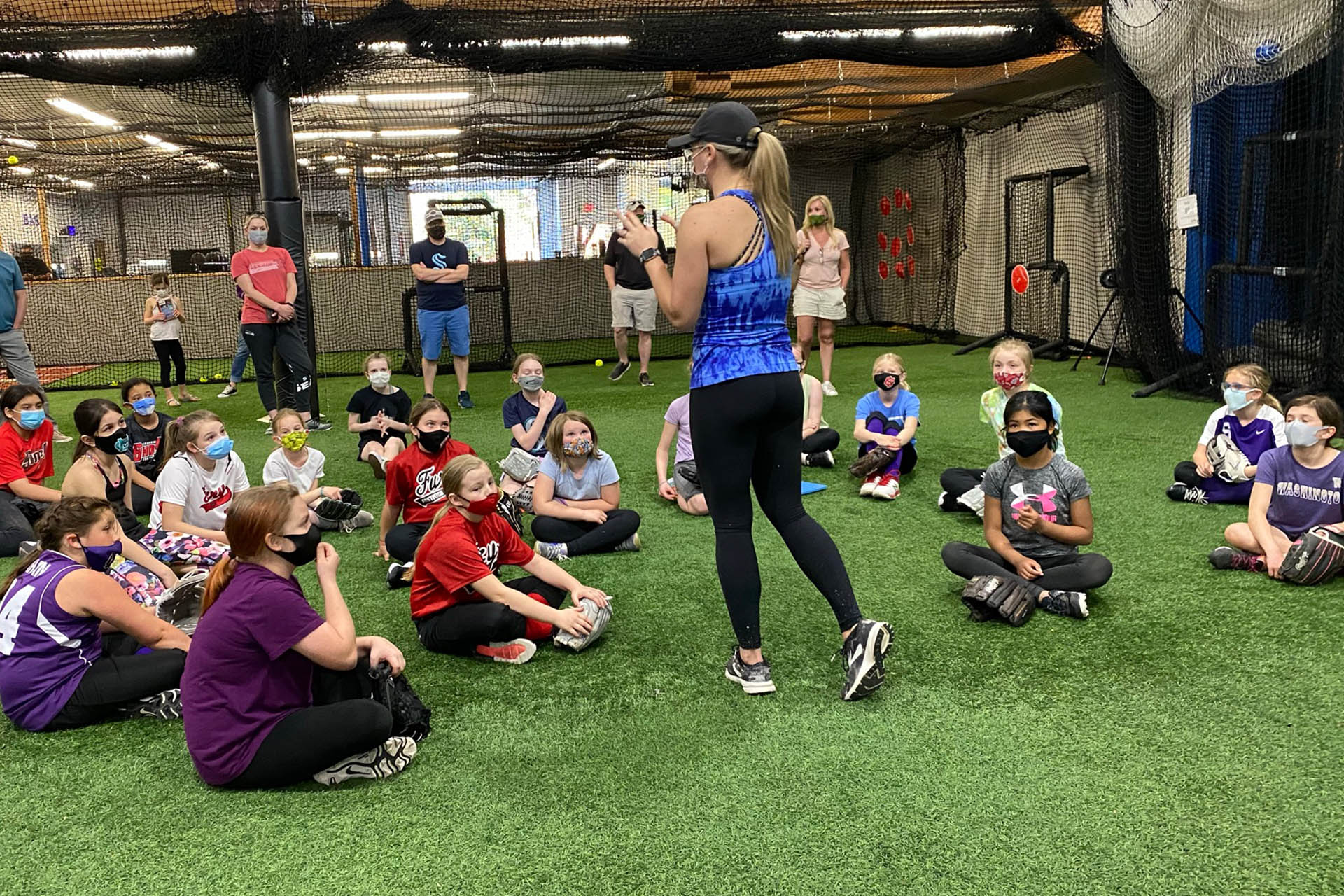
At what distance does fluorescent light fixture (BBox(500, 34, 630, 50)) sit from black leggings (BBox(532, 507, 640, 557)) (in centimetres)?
471

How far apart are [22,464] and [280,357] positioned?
316cm

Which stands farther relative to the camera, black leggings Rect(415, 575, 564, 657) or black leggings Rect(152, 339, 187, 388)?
black leggings Rect(152, 339, 187, 388)

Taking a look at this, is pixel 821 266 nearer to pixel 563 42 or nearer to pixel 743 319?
pixel 563 42

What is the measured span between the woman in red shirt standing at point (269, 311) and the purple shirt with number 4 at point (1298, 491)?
6.91 meters

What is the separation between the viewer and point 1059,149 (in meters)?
12.7

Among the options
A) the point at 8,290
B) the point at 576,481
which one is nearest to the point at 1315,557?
the point at 576,481

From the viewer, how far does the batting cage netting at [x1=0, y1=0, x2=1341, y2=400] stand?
26.3ft

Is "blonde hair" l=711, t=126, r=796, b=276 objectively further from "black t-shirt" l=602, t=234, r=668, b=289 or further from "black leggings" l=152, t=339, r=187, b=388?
"black leggings" l=152, t=339, r=187, b=388

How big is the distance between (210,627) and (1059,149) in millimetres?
12284

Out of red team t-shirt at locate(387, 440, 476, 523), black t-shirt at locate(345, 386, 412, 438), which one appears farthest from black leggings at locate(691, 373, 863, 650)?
black t-shirt at locate(345, 386, 412, 438)

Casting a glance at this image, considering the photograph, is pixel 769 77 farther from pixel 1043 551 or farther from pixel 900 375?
pixel 1043 551

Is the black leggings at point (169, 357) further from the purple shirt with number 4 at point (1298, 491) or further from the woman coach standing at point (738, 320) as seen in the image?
the purple shirt with number 4 at point (1298, 491)

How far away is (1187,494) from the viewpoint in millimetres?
5660

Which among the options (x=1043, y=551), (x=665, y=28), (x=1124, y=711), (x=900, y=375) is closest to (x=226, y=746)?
(x=1124, y=711)
